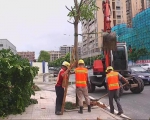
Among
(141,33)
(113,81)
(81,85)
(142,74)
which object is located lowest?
(142,74)

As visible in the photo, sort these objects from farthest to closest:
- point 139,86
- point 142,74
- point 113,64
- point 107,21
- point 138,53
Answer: point 138,53 < point 142,74 < point 113,64 < point 107,21 < point 139,86

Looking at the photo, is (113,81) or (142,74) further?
(142,74)

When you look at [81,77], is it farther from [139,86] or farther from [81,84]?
[139,86]

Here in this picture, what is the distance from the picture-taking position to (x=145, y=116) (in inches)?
337

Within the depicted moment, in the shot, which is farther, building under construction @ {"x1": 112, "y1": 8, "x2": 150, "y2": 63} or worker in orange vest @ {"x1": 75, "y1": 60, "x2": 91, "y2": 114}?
building under construction @ {"x1": 112, "y1": 8, "x2": 150, "y2": 63}

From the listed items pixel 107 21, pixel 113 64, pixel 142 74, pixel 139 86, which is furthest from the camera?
pixel 142 74

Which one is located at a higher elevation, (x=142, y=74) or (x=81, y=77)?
(x=81, y=77)

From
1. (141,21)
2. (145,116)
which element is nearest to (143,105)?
(145,116)

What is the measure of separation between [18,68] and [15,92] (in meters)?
0.87

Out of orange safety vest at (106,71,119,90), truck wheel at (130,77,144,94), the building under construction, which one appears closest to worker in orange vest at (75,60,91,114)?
orange safety vest at (106,71,119,90)

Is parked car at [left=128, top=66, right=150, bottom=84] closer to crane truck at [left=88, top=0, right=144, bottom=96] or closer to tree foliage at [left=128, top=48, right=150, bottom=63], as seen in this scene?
crane truck at [left=88, top=0, right=144, bottom=96]

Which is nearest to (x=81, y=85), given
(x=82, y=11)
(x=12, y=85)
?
(x=12, y=85)

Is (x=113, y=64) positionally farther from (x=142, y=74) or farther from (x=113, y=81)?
(x=113, y=81)

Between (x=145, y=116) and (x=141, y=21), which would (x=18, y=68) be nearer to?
(x=145, y=116)
